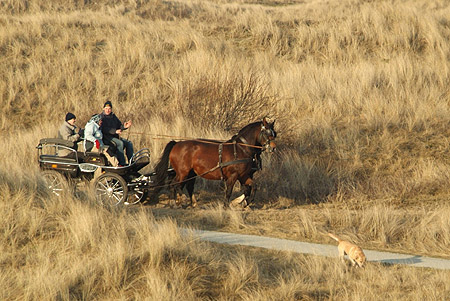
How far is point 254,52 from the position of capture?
26.9 m

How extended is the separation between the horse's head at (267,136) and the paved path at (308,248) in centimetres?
253

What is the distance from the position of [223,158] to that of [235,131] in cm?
477

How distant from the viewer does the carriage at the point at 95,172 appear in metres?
13.6

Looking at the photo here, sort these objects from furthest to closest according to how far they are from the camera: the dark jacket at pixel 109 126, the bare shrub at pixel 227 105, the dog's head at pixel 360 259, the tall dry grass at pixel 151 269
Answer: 1. the bare shrub at pixel 227 105
2. the dark jacket at pixel 109 126
3. the dog's head at pixel 360 259
4. the tall dry grass at pixel 151 269

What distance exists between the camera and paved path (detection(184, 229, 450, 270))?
997cm

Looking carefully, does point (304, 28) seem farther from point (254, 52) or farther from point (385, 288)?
point (385, 288)

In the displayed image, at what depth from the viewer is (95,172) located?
45.7 feet

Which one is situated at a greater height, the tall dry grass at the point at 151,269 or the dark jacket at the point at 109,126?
the dark jacket at the point at 109,126

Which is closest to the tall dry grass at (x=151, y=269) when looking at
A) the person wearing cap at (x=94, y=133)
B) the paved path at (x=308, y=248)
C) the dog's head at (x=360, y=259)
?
the dog's head at (x=360, y=259)

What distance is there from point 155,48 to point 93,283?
1933 cm

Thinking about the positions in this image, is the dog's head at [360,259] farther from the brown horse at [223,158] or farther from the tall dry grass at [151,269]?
the brown horse at [223,158]

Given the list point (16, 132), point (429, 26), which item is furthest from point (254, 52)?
point (16, 132)

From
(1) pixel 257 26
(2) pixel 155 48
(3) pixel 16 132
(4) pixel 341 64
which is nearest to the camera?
(3) pixel 16 132

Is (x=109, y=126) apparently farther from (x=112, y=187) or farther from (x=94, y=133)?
(x=112, y=187)
